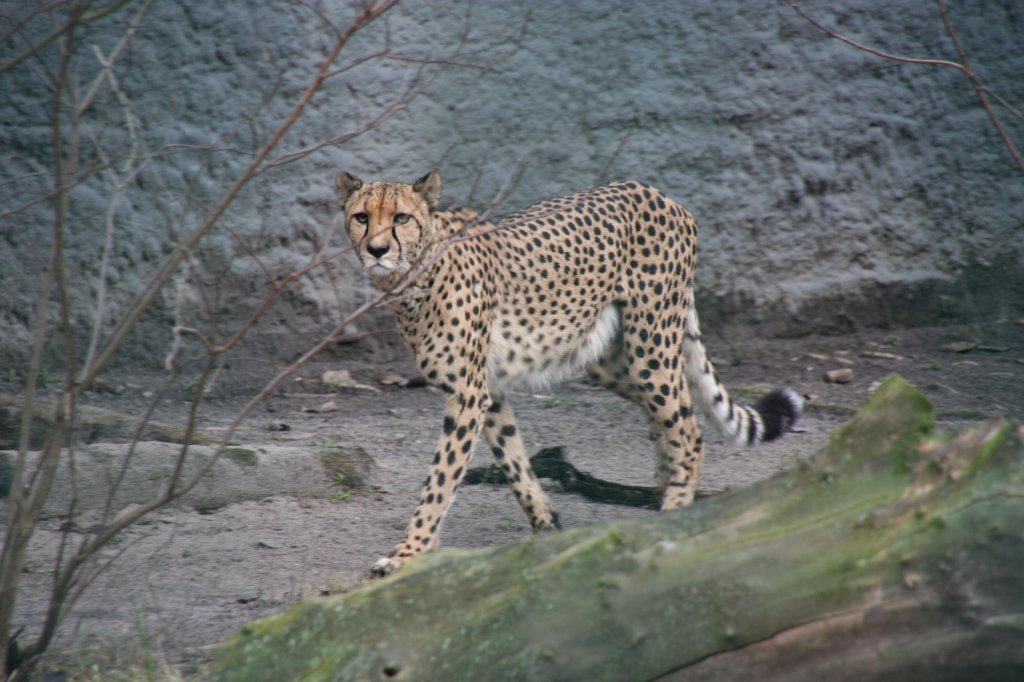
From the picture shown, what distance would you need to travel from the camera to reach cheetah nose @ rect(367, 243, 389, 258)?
3.94 metres

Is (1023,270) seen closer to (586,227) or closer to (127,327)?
(586,227)

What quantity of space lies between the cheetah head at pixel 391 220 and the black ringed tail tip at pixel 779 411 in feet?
5.49

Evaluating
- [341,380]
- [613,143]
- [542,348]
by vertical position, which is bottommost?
[341,380]

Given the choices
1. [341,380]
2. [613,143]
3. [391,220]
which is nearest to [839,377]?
[613,143]

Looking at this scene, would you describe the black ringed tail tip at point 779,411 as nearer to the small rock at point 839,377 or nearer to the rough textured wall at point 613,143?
the small rock at point 839,377

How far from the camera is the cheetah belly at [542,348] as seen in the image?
14.8ft

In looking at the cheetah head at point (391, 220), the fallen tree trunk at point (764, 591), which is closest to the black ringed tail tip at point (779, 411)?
the cheetah head at point (391, 220)

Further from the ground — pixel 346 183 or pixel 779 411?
pixel 346 183

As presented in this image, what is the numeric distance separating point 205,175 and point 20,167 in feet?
3.28

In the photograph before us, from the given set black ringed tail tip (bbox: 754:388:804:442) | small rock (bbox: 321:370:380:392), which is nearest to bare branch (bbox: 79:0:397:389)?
black ringed tail tip (bbox: 754:388:804:442)

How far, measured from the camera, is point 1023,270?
6.95m

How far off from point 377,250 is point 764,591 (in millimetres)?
2198

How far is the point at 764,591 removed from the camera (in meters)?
2.13

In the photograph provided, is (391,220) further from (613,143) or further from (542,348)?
(613,143)
